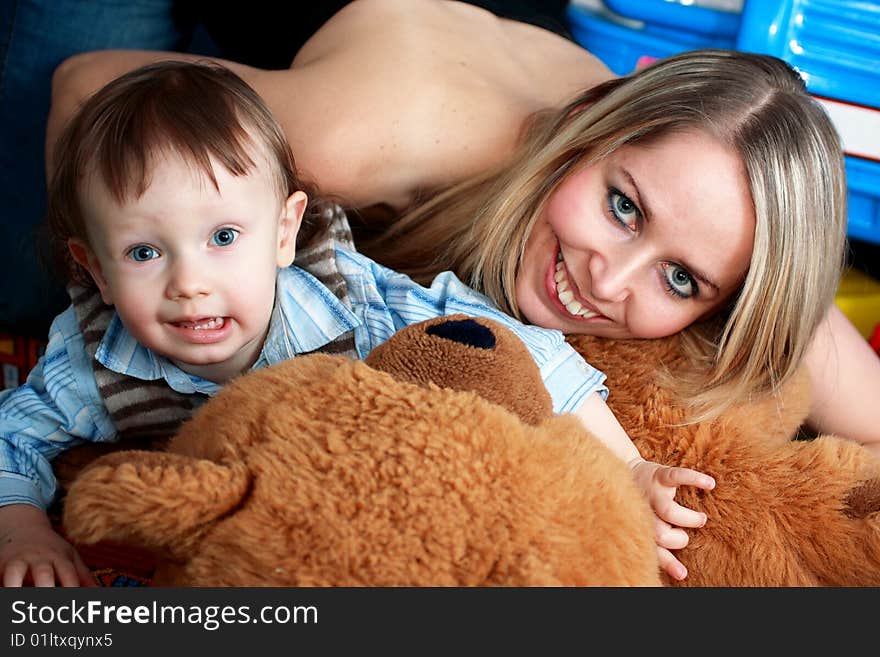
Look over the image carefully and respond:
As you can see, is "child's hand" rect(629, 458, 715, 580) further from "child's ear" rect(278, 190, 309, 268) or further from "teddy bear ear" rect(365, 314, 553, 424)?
"child's ear" rect(278, 190, 309, 268)

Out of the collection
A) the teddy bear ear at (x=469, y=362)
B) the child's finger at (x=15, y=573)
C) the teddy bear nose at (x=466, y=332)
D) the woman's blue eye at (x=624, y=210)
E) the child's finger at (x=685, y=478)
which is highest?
the teddy bear nose at (x=466, y=332)

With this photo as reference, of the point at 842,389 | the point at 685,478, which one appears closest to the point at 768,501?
the point at 685,478

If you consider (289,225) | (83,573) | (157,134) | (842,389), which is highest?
(157,134)

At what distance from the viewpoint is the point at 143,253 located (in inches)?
37.4

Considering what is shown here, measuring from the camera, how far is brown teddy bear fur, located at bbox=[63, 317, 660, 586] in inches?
23.2

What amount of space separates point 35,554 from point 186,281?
0.30 m

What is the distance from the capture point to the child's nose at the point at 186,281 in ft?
3.05

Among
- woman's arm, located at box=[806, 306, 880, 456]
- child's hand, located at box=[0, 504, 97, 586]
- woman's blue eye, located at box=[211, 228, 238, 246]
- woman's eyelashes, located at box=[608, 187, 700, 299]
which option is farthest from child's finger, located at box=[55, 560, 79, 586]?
woman's arm, located at box=[806, 306, 880, 456]

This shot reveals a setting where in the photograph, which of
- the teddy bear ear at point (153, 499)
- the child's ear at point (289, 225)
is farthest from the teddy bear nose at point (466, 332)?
the child's ear at point (289, 225)

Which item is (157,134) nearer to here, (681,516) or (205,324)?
(205,324)

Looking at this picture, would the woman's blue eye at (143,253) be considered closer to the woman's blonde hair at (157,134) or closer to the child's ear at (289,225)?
the woman's blonde hair at (157,134)

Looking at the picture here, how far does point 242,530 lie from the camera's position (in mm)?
594

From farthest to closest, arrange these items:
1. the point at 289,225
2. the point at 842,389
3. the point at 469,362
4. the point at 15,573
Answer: the point at 842,389 < the point at 289,225 < the point at 15,573 < the point at 469,362

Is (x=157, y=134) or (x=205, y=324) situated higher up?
(x=157, y=134)
